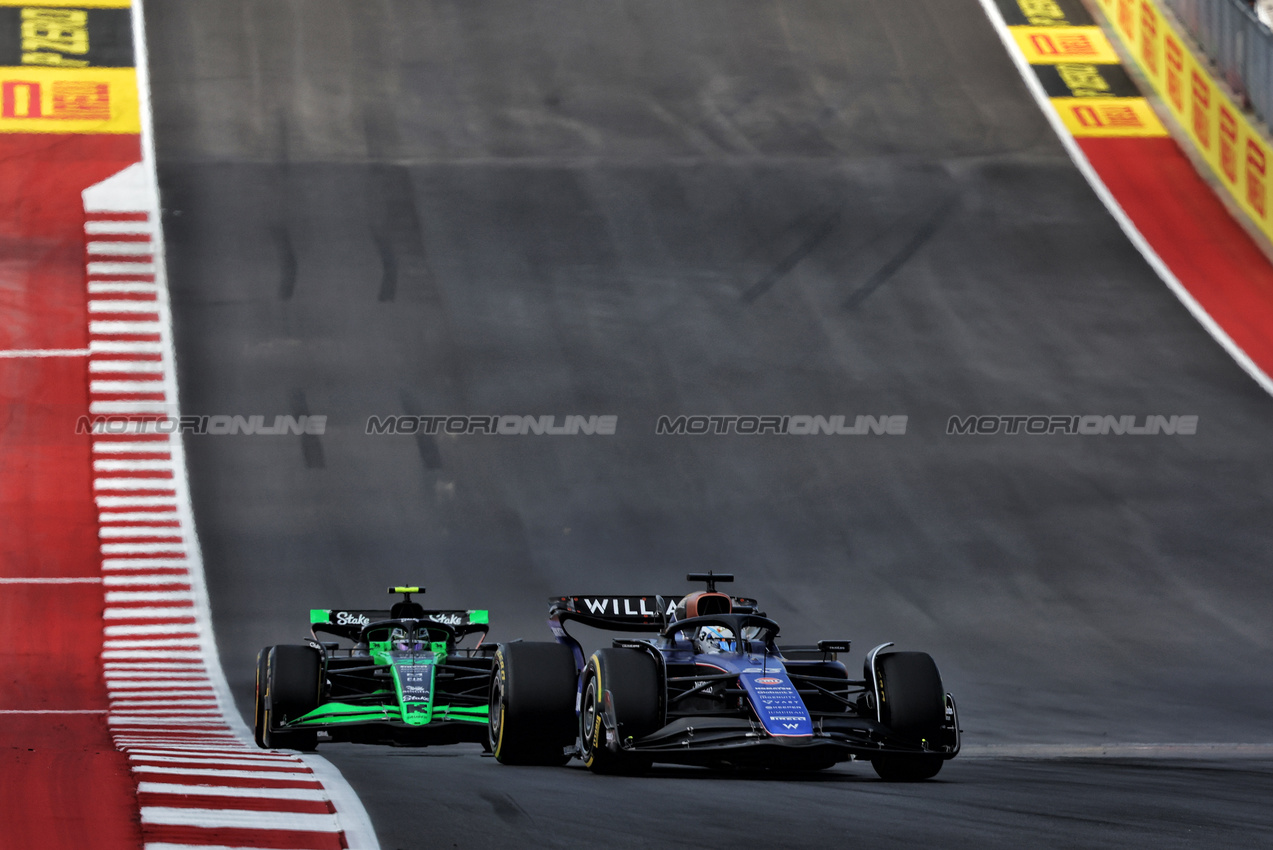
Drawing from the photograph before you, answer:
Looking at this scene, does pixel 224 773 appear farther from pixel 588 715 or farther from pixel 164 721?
pixel 164 721

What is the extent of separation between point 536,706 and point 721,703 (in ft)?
4.42

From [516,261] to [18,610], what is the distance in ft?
36.5

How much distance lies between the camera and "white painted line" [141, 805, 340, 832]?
773 cm

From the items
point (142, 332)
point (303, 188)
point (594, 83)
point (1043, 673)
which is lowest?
point (1043, 673)

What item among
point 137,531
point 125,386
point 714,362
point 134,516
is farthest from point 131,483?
point 714,362

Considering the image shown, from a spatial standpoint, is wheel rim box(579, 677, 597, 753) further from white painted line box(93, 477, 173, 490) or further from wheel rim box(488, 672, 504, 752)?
white painted line box(93, 477, 173, 490)

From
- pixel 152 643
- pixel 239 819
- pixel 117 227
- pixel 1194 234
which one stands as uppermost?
pixel 117 227

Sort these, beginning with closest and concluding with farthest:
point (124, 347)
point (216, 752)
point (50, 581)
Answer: point (216, 752) → point (50, 581) → point (124, 347)

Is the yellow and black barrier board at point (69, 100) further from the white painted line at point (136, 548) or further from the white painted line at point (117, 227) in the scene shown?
the white painted line at point (136, 548)

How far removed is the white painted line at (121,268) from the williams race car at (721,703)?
15785mm

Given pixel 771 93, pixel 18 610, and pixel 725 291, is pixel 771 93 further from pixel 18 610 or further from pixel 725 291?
pixel 18 610

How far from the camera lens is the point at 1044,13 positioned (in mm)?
36094

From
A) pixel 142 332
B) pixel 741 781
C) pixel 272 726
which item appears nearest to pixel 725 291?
pixel 142 332

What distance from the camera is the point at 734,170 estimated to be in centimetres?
3011
